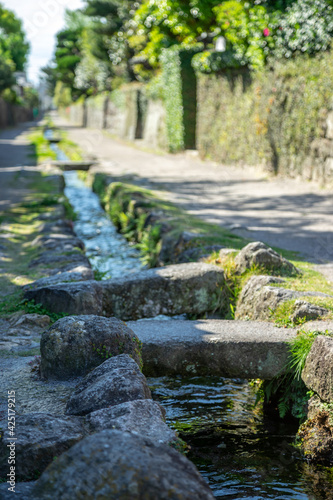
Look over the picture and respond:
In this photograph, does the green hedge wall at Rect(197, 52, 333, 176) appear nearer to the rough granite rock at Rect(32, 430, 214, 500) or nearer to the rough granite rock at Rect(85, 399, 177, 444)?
the rough granite rock at Rect(85, 399, 177, 444)

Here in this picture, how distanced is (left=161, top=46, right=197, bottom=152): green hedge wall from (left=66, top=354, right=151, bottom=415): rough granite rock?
14587mm

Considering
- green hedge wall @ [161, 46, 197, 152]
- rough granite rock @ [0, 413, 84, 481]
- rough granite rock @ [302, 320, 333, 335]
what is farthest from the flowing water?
green hedge wall @ [161, 46, 197, 152]

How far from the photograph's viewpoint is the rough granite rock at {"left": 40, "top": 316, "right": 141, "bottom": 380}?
2.87m

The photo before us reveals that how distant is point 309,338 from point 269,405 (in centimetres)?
64

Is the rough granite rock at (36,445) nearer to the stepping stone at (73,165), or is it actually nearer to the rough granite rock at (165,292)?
the rough granite rock at (165,292)

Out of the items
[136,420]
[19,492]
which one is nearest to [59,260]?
[136,420]

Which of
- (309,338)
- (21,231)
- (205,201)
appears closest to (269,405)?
(309,338)

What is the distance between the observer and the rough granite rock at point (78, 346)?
2869 millimetres

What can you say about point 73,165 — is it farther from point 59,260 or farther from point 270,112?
point 59,260

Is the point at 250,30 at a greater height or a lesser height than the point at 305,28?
greater

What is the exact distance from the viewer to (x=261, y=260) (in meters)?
4.54

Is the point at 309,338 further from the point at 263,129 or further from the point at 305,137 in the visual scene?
the point at 263,129

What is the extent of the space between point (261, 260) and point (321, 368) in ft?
5.45

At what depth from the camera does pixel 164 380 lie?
3.94 meters
